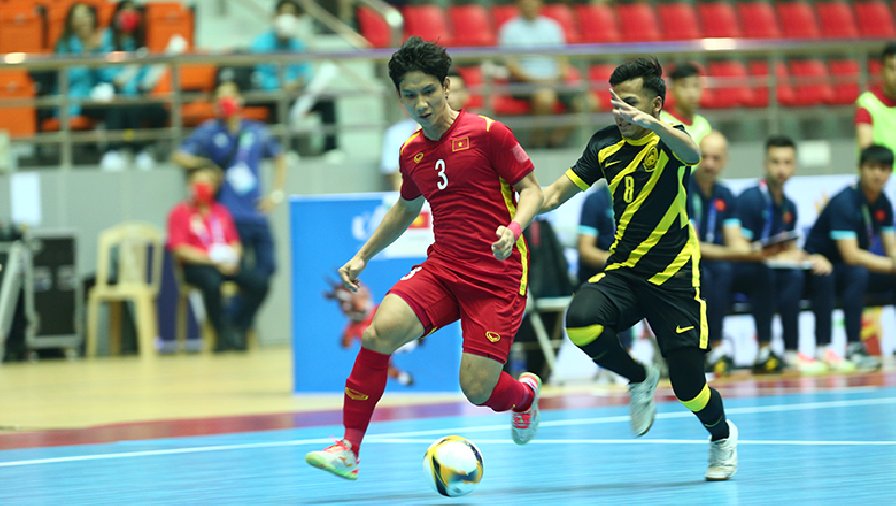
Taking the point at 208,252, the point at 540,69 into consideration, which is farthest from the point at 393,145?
the point at 540,69

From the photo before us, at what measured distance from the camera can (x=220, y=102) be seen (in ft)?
43.2

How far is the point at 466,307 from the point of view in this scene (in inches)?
224

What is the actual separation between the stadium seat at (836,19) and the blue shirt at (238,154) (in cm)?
853

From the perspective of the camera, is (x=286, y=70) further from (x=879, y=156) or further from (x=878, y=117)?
(x=879, y=156)

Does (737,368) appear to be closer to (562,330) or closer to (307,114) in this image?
(562,330)

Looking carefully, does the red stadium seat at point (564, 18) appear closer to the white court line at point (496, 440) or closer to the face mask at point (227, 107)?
the face mask at point (227, 107)

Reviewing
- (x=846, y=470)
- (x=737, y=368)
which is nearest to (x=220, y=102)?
(x=737, y=368)

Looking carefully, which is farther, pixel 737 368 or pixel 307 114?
pixel 307 114

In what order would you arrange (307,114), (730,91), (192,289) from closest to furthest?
(192,289)
(307,114)
(730,91)

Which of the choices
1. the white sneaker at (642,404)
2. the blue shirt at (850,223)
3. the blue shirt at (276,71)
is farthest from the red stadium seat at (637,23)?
the white sneaker at (642,404)

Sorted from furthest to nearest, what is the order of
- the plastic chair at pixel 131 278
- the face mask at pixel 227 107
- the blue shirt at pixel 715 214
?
the face mask at pixel 227 107 → the plastic chair at pixel 131 278 → the blue shirt at pixel 715 214

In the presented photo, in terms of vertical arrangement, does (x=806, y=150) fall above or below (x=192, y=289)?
above

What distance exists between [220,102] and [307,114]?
4.45ft

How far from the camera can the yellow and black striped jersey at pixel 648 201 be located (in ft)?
19.1
